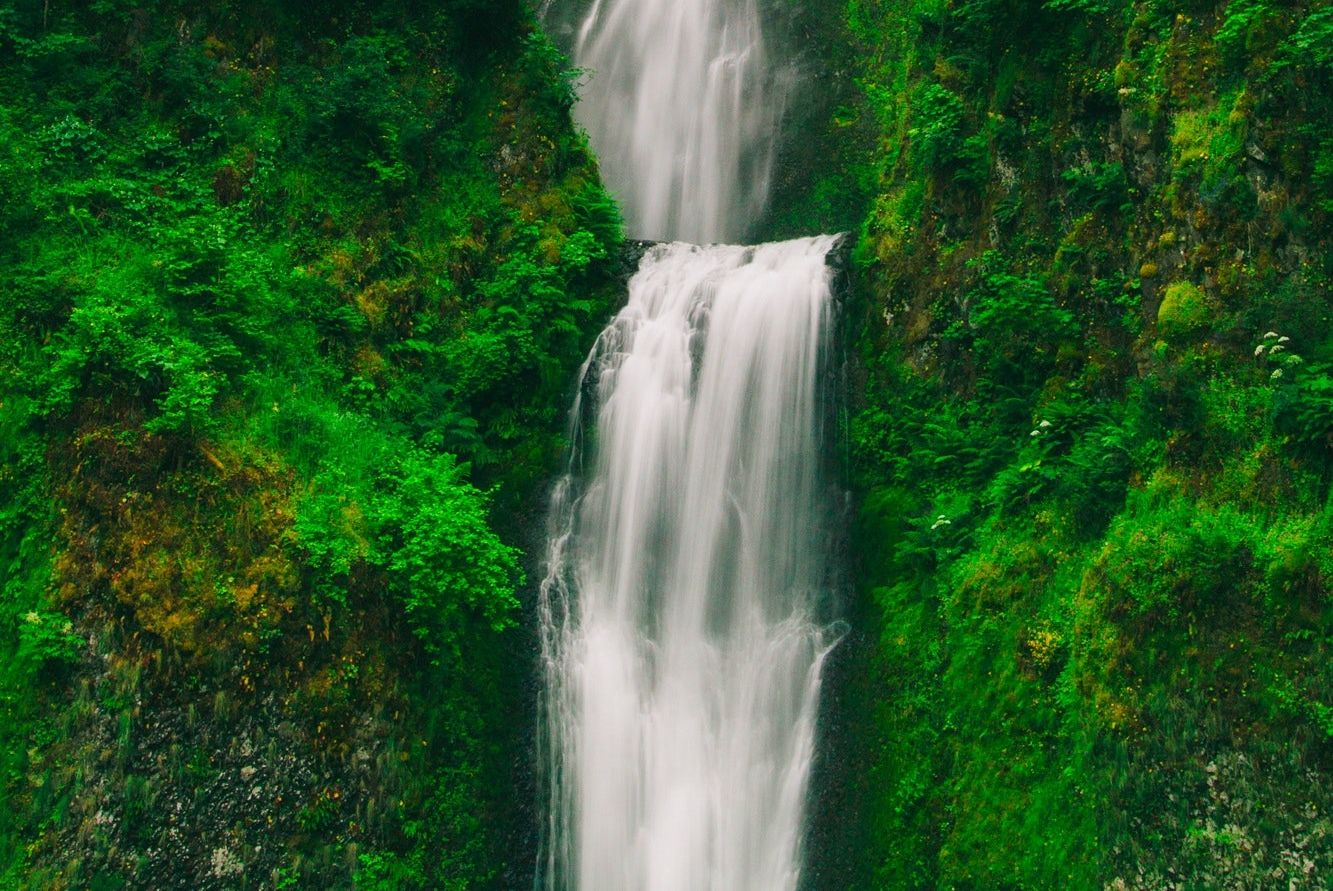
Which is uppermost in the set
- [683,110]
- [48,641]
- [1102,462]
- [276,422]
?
[683,110]

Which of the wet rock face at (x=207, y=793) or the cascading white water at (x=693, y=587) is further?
the cascading white water at (x=693, y=587)

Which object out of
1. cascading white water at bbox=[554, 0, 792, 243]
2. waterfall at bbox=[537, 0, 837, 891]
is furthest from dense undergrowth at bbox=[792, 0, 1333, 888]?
cascading white water at bbox=[554, 0, 792, 243]

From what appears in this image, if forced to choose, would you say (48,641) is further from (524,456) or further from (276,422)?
(524,456)

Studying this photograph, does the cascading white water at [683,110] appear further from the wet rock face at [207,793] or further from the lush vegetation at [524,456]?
the wet rock face at [207,793]

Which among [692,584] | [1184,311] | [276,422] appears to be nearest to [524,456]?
[692,584]

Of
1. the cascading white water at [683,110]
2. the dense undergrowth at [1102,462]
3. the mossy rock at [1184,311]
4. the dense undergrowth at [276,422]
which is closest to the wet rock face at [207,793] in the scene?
the dense undergrowth at [276,422]

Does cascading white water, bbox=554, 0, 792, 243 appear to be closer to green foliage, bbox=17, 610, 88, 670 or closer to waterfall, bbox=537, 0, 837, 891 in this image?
waterfall, bbox=537, 0, 837, 891
